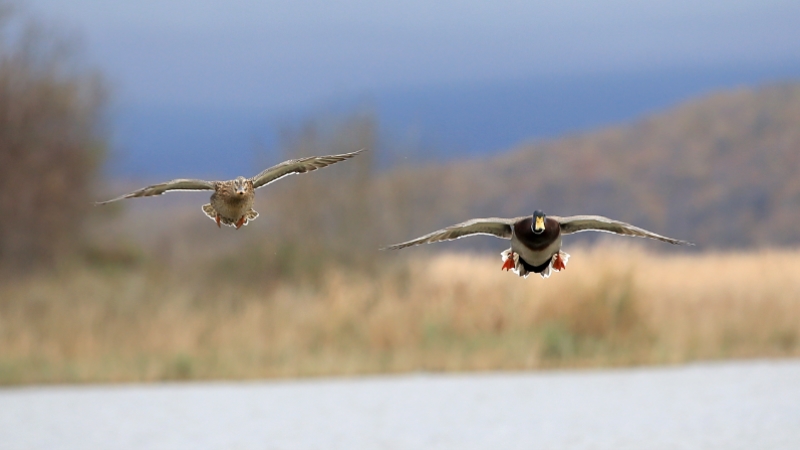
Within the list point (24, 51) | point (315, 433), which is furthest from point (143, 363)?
point (24, 51)

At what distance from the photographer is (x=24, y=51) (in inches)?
1187

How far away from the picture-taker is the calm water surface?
22.3m

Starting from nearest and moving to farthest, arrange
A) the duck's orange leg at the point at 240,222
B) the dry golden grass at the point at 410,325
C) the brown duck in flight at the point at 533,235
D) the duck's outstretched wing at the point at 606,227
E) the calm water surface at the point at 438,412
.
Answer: the duck's outstretched wing at the point at 606,227 → the duck's orange leg at the point at 240,222 → the brown duck in flight at the point at 533,235 → the calm water surface at the point at 438,412 → the dry golden grass at the point at 410,325

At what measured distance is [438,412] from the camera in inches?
994

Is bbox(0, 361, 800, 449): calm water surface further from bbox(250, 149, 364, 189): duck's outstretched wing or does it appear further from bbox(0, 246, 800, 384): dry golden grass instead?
bbox(250, 149, 364, 189): duck's outstretched wing

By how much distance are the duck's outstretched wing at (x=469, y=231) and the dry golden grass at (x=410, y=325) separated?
1970 cm

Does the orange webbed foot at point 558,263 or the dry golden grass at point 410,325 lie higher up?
the dry golden grass at point 410,325

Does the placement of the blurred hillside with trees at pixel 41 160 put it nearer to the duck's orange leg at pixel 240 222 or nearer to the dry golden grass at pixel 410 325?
the dry golden grass at pixel 410 325

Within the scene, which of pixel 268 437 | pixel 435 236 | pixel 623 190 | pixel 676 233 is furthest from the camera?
pixel 623 190

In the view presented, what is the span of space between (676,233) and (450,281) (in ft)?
177

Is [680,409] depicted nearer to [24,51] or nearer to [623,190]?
[24,51]

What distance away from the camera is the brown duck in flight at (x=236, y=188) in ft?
14.6

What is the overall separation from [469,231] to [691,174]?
86170 mm

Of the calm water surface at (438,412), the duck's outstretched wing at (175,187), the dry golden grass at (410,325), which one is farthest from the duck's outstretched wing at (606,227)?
the dry golden grass at (410,325)
